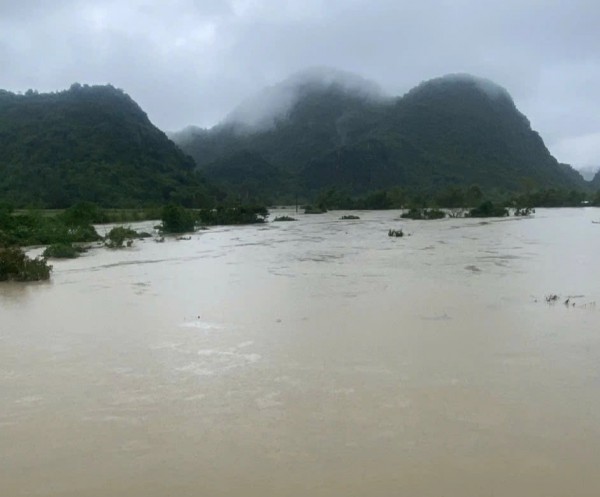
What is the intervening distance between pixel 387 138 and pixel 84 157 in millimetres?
48198

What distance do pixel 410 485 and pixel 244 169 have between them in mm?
78831

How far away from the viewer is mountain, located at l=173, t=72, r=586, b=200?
3127 inches

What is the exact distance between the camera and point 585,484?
339 cm

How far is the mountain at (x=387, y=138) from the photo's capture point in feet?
261

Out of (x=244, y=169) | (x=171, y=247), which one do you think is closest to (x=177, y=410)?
(x=171, y=247)

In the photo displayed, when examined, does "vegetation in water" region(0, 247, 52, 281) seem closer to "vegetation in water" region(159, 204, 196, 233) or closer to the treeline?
"vegetation in water" region(159, 204, 196, 233)

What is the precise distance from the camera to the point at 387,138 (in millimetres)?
87938

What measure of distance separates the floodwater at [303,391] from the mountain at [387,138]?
62.4 m

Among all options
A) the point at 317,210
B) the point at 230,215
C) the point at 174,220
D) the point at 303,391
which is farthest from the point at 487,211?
the point at 303,391

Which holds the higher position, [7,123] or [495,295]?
[7,123]

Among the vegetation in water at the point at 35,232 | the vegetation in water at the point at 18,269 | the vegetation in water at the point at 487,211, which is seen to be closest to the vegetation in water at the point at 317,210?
the vegetation in water at the point at 487,211

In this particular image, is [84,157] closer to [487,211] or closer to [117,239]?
[487,211]

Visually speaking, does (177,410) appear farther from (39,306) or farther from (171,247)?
(171,247)

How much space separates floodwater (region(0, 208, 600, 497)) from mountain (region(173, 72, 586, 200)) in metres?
62.4
